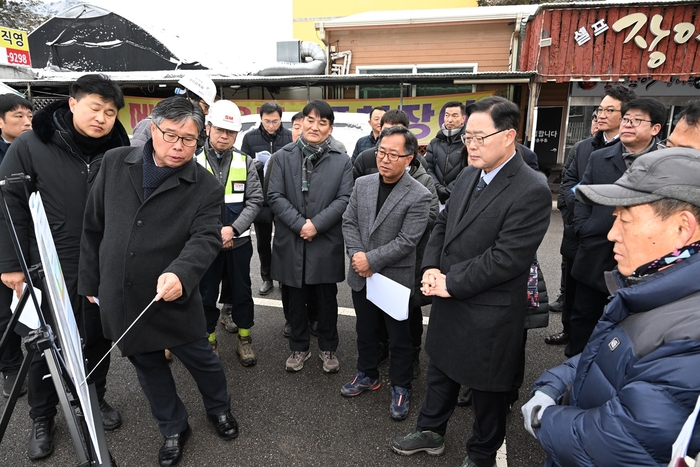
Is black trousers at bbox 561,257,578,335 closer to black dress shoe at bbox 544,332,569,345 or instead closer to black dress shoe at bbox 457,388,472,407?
black dress shoe at bbox 544,332,569,345

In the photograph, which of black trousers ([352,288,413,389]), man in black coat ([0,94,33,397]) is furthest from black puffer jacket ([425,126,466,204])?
man in black coat ([0,94,33,397])

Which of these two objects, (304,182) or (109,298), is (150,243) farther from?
(304,182)

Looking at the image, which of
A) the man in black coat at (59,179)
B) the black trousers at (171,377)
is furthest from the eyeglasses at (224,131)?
the black trousers at (171,377)

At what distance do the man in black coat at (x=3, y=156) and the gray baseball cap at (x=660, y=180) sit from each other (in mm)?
3483

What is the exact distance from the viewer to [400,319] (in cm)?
266

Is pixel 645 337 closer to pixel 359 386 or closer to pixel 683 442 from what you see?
pixel 683 442

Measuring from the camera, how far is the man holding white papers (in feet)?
9.09

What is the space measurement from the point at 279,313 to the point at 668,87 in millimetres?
10784

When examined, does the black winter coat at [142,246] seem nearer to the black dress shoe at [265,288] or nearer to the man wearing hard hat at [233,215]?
the man wearing hard hat at [233,215]

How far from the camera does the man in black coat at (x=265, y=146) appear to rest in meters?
4.91

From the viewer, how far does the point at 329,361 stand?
135 inches

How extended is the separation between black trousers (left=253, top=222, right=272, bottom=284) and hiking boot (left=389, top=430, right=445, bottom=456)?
269cm

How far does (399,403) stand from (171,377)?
56.8 inches

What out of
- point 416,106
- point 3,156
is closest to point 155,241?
point 3,156
